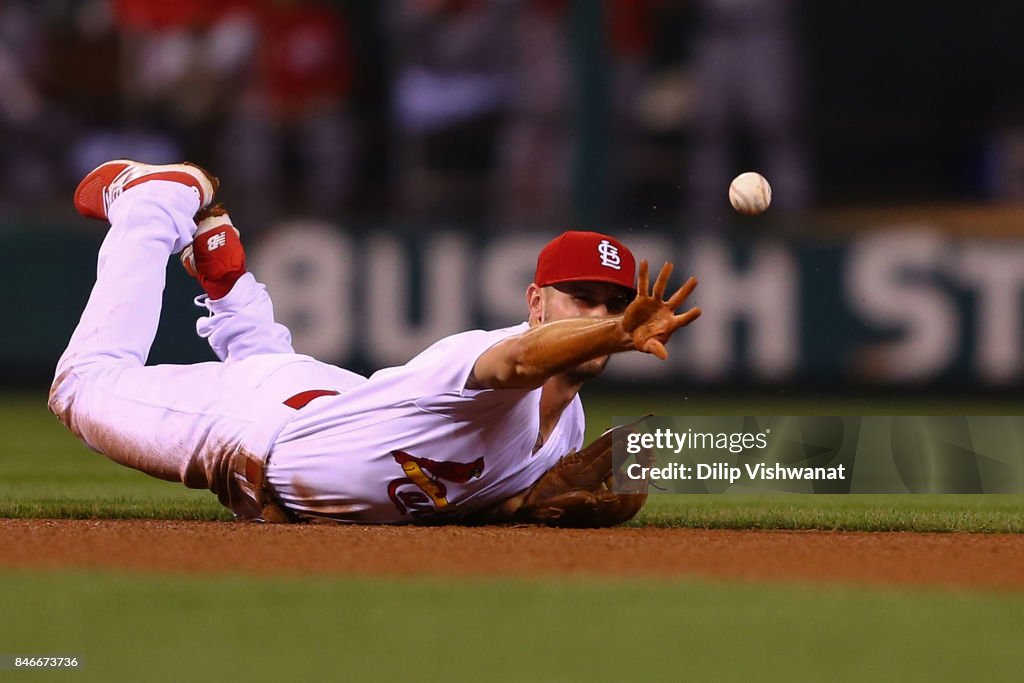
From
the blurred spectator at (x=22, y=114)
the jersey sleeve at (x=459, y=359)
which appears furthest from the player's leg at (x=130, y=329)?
the blurred spectator at (x=22, y=114)

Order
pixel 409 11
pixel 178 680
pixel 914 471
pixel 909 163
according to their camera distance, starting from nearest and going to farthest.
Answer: pixel 178 680 → pixel 914 471 → pixel 409 11 → pixel 909 163

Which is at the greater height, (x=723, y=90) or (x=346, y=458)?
(x=723, y=90)

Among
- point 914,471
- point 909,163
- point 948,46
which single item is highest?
point 948,46

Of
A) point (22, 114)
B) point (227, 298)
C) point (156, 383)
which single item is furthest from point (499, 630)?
point (22, 114)

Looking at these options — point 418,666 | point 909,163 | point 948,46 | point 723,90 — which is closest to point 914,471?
point 418,666

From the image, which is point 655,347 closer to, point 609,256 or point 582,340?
point 582,340

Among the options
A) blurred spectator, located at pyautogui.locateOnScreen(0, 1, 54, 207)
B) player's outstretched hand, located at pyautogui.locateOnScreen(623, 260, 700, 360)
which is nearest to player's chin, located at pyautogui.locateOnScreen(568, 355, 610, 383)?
player's outstretched hand, located at pyautogui.locateOnScreen(623, 260, 700, 360)

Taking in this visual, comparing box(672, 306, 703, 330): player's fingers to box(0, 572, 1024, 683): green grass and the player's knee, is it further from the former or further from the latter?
the player's knee

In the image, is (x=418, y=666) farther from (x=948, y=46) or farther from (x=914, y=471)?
(x=948, y=46)
